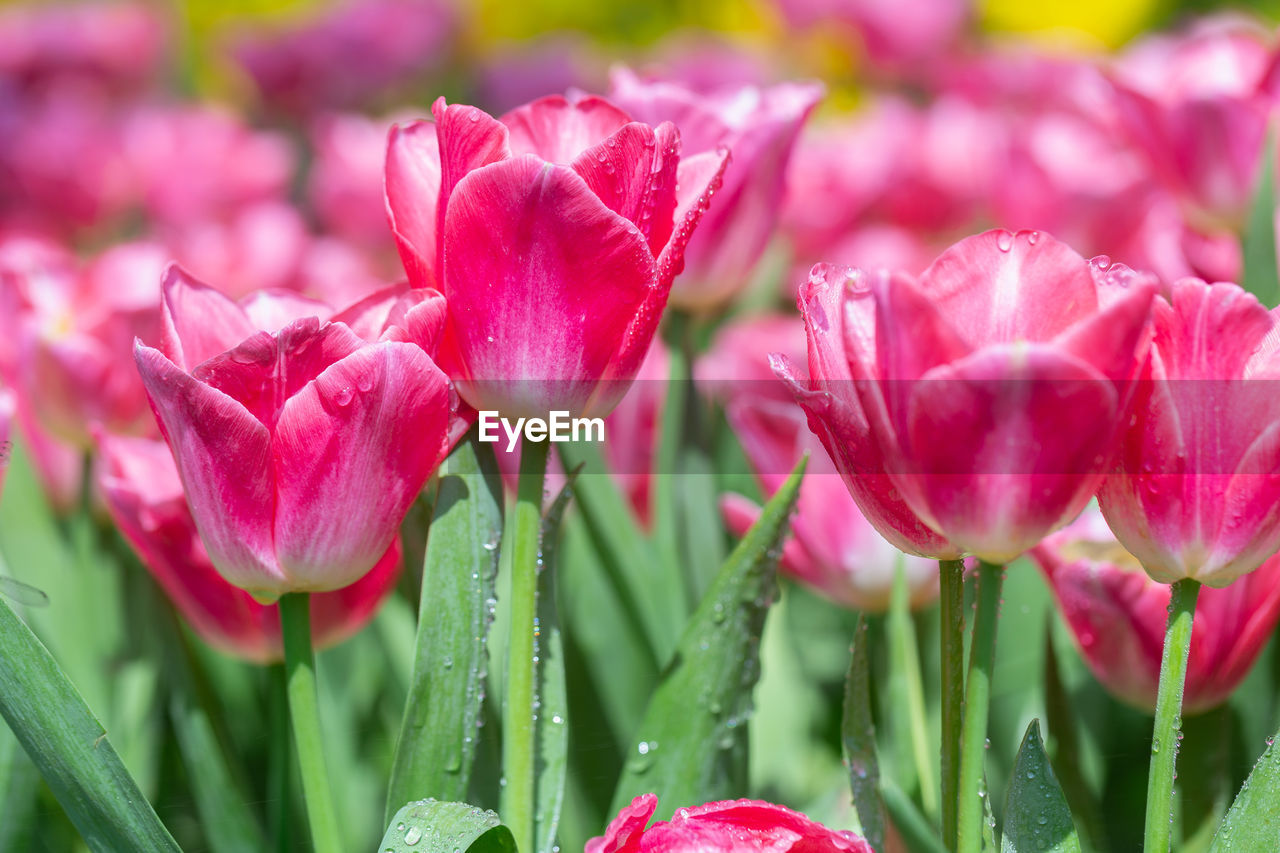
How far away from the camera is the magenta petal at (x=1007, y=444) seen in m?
0.30

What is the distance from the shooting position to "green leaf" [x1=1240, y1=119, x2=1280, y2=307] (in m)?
0.58

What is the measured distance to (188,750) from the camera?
1.89ft

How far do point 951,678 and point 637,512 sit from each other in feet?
1.35

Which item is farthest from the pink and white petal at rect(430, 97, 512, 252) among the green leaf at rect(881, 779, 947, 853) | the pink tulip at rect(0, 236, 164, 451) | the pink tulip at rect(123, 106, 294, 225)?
the pink tulip at rect(123, 106, 294, 225)

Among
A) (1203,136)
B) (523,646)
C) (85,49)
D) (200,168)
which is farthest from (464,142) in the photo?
(85,49)

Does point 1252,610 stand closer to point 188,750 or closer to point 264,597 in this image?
point 264,597

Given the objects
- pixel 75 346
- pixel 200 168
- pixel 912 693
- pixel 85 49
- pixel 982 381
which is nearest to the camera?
pixel 982 381

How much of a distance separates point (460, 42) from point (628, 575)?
250cm

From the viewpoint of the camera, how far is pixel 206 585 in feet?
1.68

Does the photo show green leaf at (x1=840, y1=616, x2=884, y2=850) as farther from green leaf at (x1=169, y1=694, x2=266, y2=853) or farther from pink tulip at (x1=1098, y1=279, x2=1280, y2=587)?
green leaf at (x1=169, y1=694, x2=266, y2=853)

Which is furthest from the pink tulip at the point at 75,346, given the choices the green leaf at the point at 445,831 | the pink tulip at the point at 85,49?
the pink tulip at the point at 85,49

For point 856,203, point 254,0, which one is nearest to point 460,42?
point 254,0

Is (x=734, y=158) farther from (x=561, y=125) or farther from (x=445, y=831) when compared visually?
(x=445, y=831)

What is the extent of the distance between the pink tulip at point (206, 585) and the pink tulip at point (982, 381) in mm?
213
